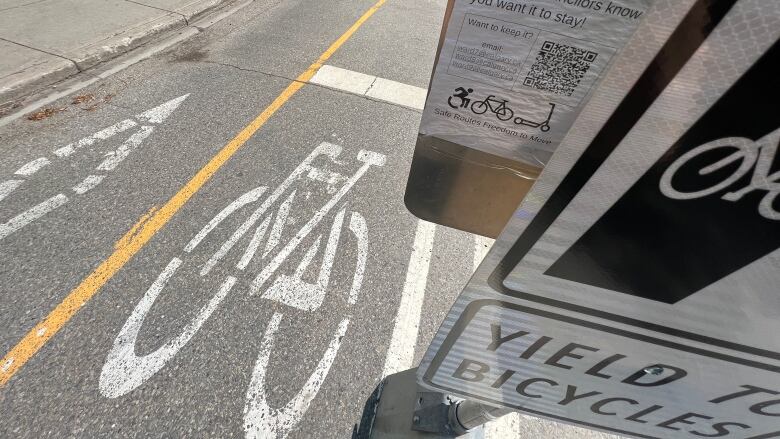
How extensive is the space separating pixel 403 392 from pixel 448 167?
5.06 ft

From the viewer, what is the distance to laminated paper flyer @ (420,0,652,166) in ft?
2.58

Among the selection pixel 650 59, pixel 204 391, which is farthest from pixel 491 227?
pixel 204 391

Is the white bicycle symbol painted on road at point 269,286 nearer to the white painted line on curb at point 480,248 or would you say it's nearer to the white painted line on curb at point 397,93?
the white painted line on curb at point 480,248

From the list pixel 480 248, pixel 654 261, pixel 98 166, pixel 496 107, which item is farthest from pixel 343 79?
pixel 654 261

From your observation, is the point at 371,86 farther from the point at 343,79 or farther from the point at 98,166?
the point at 98,166

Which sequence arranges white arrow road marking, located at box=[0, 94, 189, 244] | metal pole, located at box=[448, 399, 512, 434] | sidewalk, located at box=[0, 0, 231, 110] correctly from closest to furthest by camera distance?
metal pole, located at box=[448, 399, 512, 434] < white arrow road marking, located at box=[0, 94, 189, 244] < sidewalk, located at box=[0, 0, 231, 110]

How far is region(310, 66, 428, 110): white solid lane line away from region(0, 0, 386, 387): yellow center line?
117cm

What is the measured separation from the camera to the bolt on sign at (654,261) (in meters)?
0.50

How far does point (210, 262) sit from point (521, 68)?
2806 millimetres

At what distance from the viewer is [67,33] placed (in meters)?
5.07

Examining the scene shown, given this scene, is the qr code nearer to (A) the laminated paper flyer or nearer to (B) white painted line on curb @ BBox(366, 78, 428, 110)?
(A) the laminated paper flyer

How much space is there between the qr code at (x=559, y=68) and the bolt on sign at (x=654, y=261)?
0.34 meters

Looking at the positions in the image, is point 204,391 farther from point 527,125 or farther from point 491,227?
point 527,125

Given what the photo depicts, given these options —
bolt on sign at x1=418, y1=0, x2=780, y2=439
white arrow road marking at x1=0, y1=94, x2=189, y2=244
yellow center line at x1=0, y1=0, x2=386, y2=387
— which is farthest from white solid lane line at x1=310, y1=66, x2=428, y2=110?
bolt on sign at x1=418, y1=0, x2=780, y2=439
